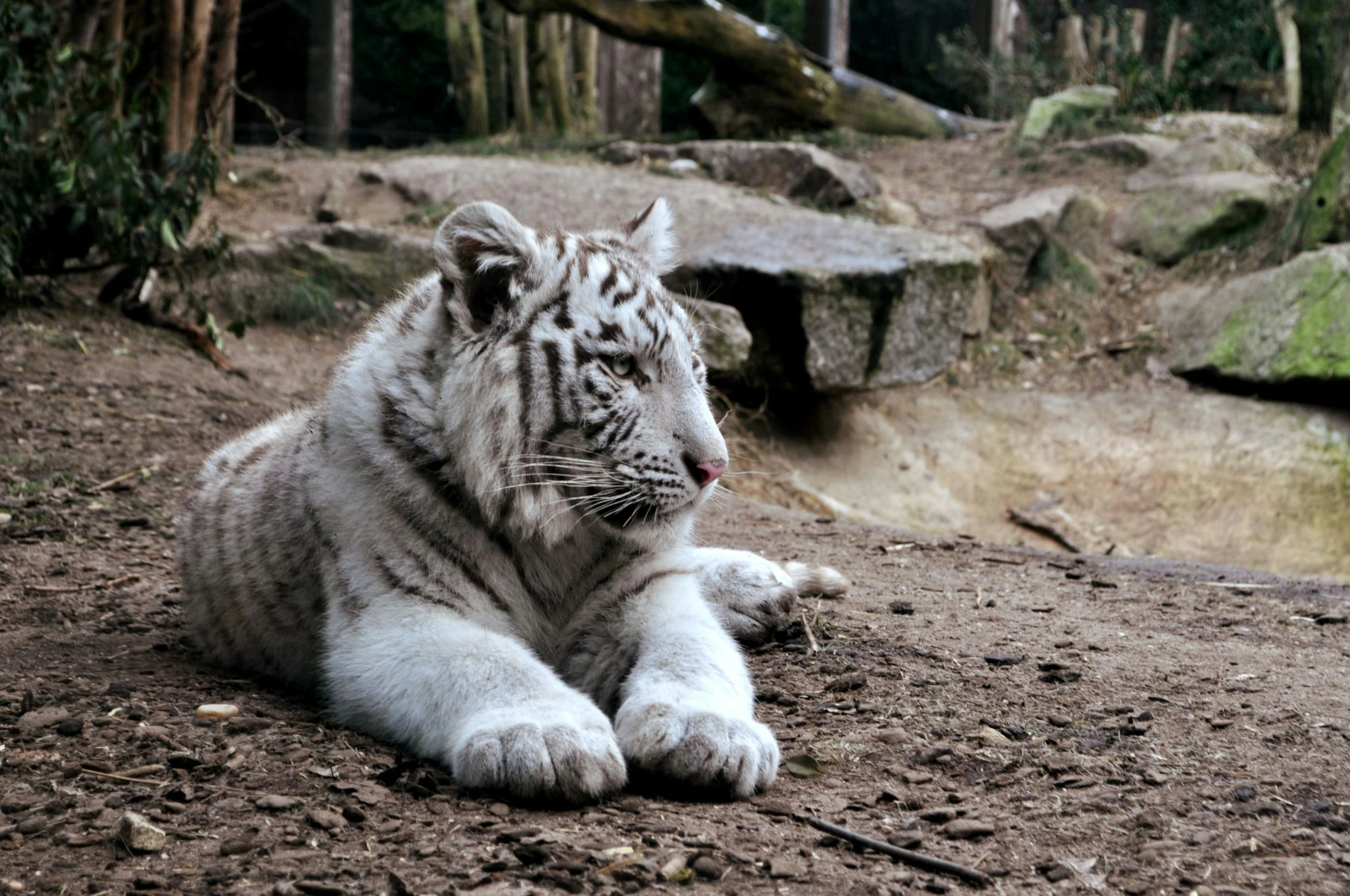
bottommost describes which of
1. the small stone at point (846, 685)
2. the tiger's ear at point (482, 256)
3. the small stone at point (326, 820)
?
the small stone at point (846, 685)

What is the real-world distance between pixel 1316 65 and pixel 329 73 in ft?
30.6

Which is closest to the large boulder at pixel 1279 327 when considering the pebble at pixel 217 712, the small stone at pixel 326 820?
the pebble at pixel 217 712

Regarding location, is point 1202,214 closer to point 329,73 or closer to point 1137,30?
point 1137,30

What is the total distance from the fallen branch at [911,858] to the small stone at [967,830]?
12cm

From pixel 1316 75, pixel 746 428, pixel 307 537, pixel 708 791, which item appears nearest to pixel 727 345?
pixel 746 428

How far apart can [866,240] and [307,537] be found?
220 inches

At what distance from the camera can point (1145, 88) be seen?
12422 millimetres

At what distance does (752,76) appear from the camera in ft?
34.3

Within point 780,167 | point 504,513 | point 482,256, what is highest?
point 780,167

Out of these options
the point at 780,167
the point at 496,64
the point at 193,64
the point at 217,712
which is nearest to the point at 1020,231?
the point at 780,167

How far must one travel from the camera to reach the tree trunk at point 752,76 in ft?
32.1

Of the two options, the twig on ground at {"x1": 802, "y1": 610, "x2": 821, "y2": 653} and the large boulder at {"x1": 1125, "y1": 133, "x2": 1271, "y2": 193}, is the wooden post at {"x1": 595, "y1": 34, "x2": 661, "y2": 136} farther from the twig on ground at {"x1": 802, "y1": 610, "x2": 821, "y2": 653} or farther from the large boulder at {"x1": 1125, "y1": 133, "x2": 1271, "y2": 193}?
the twig on ground at {"x1": 802, "y1": 610, "x2": 821, "y2": 653}

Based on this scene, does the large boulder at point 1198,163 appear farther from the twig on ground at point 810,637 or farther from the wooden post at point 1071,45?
the twig on ground at point 810,637

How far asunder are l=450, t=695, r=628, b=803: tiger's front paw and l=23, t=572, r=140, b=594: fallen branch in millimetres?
1830
